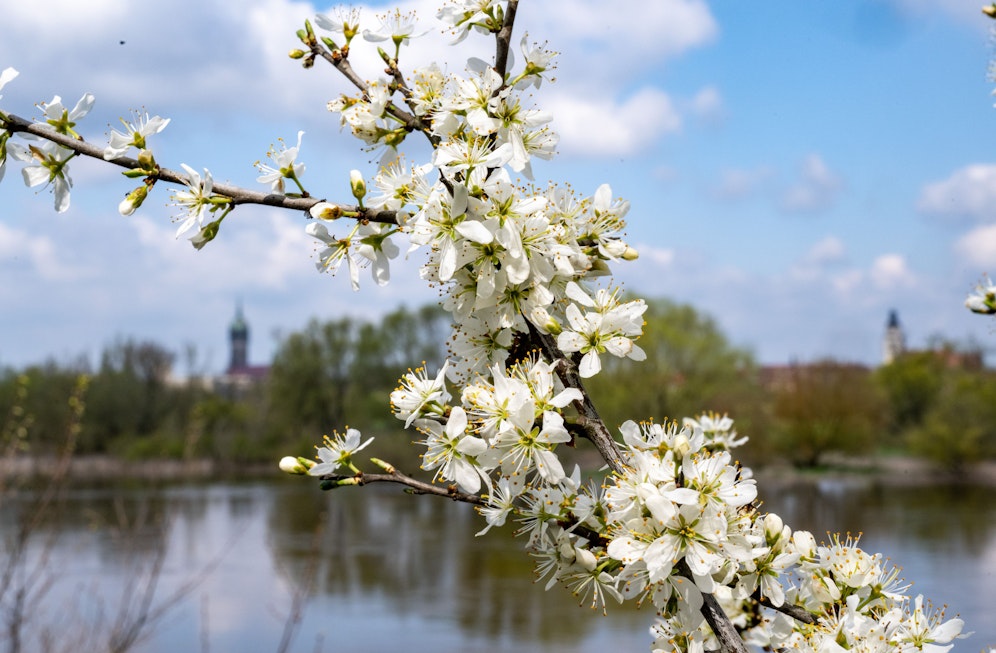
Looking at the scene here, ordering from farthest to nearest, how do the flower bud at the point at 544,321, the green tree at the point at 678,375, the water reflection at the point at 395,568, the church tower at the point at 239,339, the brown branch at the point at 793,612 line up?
1. the church tower at the point at 239,339
2. the green tree at the point at 678,375
3. the water reflection at the point at 395,568
4. the brown branch at the point at 793,612
5. the flower bud at the point at 544,321

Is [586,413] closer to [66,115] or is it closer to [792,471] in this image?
[66,115]

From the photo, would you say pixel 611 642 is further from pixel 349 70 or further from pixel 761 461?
pixel 761 461

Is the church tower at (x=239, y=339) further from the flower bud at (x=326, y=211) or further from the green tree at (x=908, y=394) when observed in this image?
the flower bud at (x=326, y=211)

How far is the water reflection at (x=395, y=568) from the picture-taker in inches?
411

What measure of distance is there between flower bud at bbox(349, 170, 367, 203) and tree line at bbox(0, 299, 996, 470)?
22.8 meters

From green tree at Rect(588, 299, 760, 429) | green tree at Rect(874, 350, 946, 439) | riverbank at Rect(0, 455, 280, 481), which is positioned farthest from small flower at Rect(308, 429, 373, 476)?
green tree at Rect(874, 350, 946, 439)

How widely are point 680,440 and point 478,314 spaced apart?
0.92 ft

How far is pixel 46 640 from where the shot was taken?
3.69 metres

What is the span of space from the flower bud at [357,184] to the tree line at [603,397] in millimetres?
22847

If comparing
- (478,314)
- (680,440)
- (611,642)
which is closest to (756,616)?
(680,440)

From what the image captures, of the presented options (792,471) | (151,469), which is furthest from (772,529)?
(151,469)

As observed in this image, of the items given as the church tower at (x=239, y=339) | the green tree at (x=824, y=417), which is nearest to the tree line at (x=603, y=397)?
the green tree at (x=824, y=417)

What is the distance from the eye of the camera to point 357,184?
44.9 inches

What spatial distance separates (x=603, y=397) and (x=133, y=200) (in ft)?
80.1
